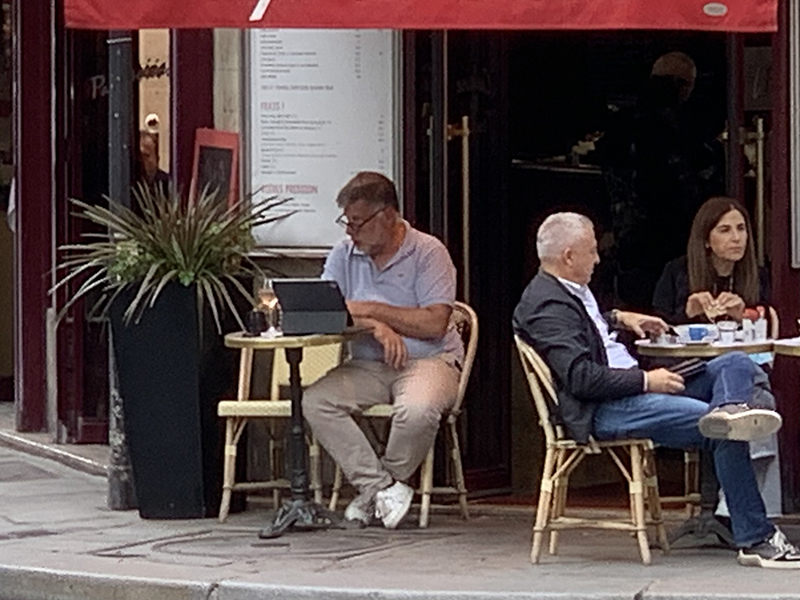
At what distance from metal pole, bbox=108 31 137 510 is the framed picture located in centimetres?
41

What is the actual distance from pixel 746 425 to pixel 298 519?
7.02 ft

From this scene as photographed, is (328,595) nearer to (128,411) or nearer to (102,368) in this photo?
(128,411)

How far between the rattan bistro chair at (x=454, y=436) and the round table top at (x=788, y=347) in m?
1.54

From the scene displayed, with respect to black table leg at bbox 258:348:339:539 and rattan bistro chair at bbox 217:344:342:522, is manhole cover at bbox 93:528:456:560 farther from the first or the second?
rattan bistro chair at bbox 217:344:342:522

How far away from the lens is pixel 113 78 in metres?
9.02

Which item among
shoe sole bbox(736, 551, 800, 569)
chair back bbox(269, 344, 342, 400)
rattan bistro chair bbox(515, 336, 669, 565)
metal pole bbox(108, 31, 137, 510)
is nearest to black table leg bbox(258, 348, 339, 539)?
chair back bbox(269, 344, 342, 400)

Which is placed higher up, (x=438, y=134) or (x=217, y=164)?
(x=438, y=134)

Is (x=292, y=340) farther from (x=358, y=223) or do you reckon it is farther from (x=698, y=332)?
(x=698, y=332)

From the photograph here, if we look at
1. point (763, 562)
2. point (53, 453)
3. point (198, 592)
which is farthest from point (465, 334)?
point (53, 453)

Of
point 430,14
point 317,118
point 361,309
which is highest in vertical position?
point 430,14

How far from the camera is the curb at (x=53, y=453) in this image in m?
10.6

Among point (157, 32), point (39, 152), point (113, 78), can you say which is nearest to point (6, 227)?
point (39, 152)

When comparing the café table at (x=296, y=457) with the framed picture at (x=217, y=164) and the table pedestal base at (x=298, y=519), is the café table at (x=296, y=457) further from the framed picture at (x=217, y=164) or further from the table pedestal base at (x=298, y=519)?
the framed picture at (x=217, y=164)

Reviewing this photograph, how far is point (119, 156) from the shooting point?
9047 mm
